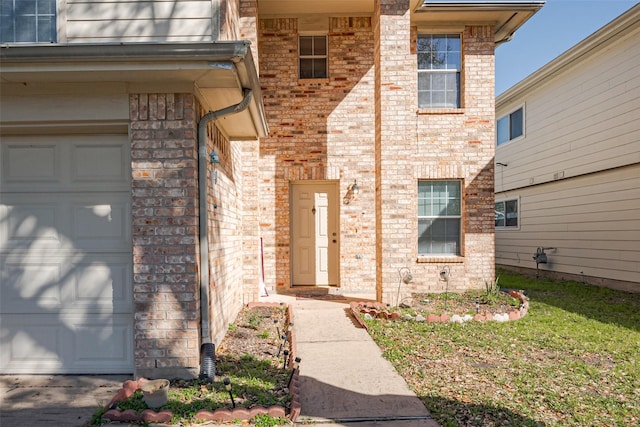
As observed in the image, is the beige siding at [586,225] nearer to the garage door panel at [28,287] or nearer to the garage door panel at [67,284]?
the garage door panel at [67,284]

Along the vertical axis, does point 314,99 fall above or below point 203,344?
above

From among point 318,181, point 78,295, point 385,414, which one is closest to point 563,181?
point 318,181

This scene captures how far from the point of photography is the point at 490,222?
8047 millimetres

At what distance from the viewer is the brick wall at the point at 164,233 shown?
3.55 meters

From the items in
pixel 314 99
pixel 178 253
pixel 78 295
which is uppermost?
pixel 314 99

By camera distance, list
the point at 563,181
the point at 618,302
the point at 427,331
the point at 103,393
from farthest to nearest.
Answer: the point at 563,181, the point at 618,302, the point at 427,331, the point at 103,393

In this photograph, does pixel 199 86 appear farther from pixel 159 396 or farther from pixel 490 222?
pixel 490 222

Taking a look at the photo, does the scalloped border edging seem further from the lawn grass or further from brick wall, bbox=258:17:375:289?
brick wall, bbox=258:17:375:289

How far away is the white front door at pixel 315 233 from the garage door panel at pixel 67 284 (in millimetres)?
4659

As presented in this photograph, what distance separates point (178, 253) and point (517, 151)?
11.7 metres

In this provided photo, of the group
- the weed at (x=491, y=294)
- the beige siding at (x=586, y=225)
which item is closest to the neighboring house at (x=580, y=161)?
the beige siding at (x=586, y=225)

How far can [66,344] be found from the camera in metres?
3.73

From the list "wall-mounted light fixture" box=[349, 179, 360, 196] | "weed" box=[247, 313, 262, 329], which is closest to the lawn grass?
"weed" box=[247, 313, 262, 329]

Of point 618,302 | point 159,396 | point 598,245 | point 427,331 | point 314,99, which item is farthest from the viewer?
point 598,245
